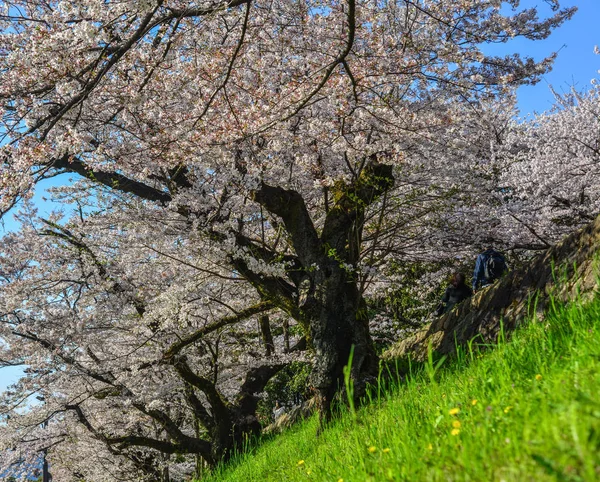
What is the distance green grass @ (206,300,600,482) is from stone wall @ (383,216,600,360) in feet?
5.34

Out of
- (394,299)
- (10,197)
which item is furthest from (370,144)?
(394,299)

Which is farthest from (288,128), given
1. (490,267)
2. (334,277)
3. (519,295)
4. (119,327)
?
(119,327)

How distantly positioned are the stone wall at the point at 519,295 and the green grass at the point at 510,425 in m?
1.63

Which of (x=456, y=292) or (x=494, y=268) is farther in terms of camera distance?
(x=456, y=292)

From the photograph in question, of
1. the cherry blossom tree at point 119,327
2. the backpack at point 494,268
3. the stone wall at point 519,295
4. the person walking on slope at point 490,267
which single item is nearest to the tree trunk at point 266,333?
the cherry blossom tree at point 119,327

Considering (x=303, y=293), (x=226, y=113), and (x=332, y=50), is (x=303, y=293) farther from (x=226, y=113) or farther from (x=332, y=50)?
(x=332, y=50)

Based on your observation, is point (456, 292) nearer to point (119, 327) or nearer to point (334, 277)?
point (334, 277)

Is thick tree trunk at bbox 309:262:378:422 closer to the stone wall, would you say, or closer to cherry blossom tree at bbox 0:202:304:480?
the stone wall

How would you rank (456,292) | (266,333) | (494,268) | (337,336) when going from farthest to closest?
1. (266,333)
2. (456,292)
3. (494,268)
4. (337,336)

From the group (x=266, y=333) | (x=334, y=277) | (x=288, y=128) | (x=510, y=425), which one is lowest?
(x=510, y=425)

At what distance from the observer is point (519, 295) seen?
6.99 m

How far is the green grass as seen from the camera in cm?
170

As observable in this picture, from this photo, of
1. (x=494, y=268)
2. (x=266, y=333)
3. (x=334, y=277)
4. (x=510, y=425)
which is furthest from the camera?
(x=266, y=333)

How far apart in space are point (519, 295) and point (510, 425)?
5.27 metres
